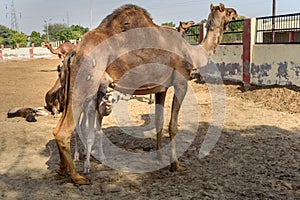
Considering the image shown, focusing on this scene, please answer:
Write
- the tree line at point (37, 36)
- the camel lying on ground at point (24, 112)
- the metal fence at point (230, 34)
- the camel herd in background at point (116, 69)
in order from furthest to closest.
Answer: the tree line at point (37, 36) < the metal fence at point (230, 34) < the camel lying on ground at point (24, 112) < the camel herd in background at point (116, 69)

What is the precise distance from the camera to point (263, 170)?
5.27 m

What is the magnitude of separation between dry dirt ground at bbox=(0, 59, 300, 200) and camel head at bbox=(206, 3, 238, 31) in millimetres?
2030

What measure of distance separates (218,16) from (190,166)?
7.89ft

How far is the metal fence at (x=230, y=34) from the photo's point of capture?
527 inches

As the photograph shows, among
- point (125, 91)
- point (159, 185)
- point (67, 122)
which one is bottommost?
point (159, 185)

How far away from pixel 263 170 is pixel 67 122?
277 centimetres

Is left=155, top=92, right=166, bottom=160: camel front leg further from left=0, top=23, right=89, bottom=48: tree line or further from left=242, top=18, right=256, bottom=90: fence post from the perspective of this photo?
left=0, top=23, right=89, bottom=48: tree line

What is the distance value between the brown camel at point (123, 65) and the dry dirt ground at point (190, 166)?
0.35 m

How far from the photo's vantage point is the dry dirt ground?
4555 mm

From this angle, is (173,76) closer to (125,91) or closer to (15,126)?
(125,91)

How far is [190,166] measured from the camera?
18.1 feet

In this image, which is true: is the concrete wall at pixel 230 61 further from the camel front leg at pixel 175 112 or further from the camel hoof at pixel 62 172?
the camel hoof at pixel 62 172

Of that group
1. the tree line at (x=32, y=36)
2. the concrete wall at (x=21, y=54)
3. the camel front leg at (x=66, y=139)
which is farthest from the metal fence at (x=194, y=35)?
the tree line at (x=32, y=36)

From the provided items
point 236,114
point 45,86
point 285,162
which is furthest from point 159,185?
point 45,86
